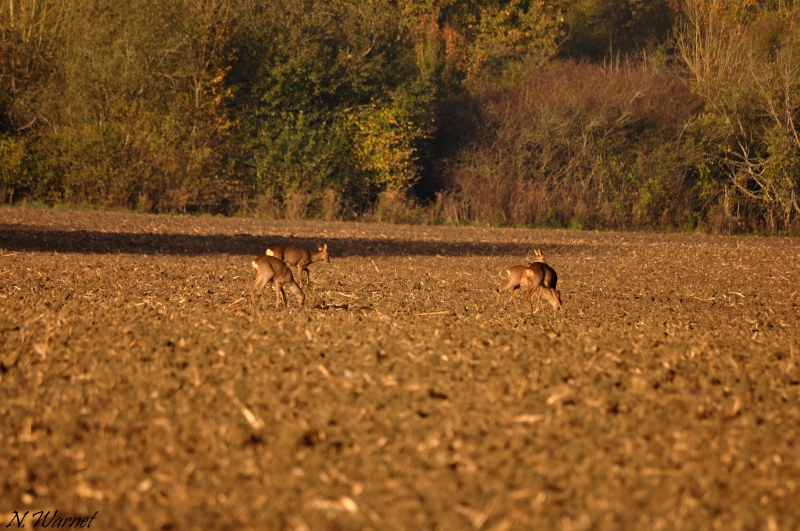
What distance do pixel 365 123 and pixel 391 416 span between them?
33.2 m

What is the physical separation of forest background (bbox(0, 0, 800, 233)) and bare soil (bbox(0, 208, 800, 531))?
22385mm

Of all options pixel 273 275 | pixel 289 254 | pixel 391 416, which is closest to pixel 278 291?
pixel 273 275

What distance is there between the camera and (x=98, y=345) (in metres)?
8.23

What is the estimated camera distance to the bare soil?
4926 mm

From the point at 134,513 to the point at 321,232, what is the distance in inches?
879

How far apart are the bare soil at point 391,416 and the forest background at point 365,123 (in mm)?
22385

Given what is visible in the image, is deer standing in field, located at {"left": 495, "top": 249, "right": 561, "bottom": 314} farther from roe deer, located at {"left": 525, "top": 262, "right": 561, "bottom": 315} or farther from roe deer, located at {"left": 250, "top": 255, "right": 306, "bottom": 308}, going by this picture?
roe deer, located at {"left": 250, "top": 255, "right": 306, "bottom": 308}

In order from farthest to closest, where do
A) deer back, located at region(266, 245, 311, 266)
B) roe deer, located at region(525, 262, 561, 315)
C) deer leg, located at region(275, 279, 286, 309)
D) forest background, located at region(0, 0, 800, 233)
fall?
forest background, located at region(0, 0, 800, 233)
deer back, located at region(266, 245, 311, 266)
roe deer, located at region(525, 262, 561, 315)
deer leg, located at region(275, 279, 286, 309)

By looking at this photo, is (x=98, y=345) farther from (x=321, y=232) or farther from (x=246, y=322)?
(x=321, y=232)

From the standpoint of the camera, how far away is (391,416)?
20.2ft

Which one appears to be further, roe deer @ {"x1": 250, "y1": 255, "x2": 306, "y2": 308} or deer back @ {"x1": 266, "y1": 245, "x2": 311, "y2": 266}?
deer back @ {"x1": 266, "y1": 245, "x2": 311, "y2": 266}

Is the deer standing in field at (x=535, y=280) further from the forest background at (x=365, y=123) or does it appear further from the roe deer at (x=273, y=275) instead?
the forest background at (x=365, y=123)

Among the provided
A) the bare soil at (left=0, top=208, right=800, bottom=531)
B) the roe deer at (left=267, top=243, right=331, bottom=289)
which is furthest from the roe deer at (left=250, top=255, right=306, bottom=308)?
the roe deer at (left=267, top=243, right=331, bottom=289)

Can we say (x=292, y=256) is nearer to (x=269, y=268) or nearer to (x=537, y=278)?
(x=269, y=268)
